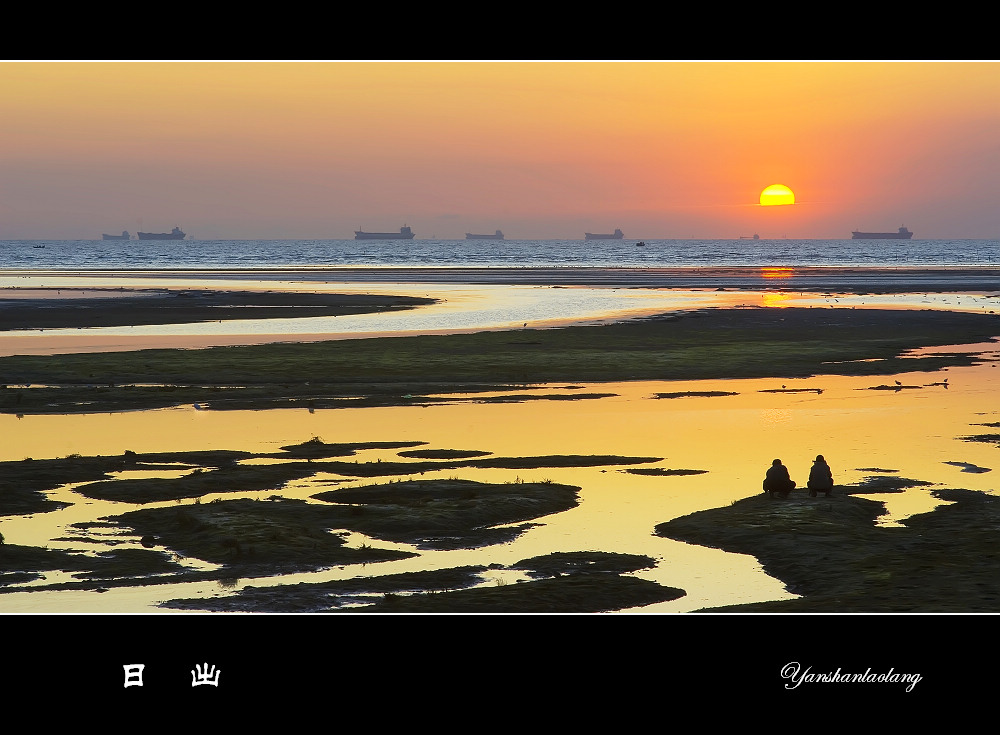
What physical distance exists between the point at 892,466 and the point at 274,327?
45.6 m

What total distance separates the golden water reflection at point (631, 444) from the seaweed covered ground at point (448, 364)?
2646mm

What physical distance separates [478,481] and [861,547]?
29.7 ft

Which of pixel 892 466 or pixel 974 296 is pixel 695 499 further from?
pixel 974 296

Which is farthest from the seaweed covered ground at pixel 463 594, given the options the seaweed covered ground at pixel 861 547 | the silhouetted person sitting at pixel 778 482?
the silhouetted person sitting at pixel 778 482

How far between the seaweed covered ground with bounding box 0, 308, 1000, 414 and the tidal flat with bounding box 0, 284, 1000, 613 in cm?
26

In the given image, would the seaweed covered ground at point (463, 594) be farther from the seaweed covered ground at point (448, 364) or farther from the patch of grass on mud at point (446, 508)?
the seaweed covered ground at point (448, 364)

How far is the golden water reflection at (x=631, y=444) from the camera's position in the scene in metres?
19.4

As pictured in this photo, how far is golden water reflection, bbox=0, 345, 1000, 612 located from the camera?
19438 mm
